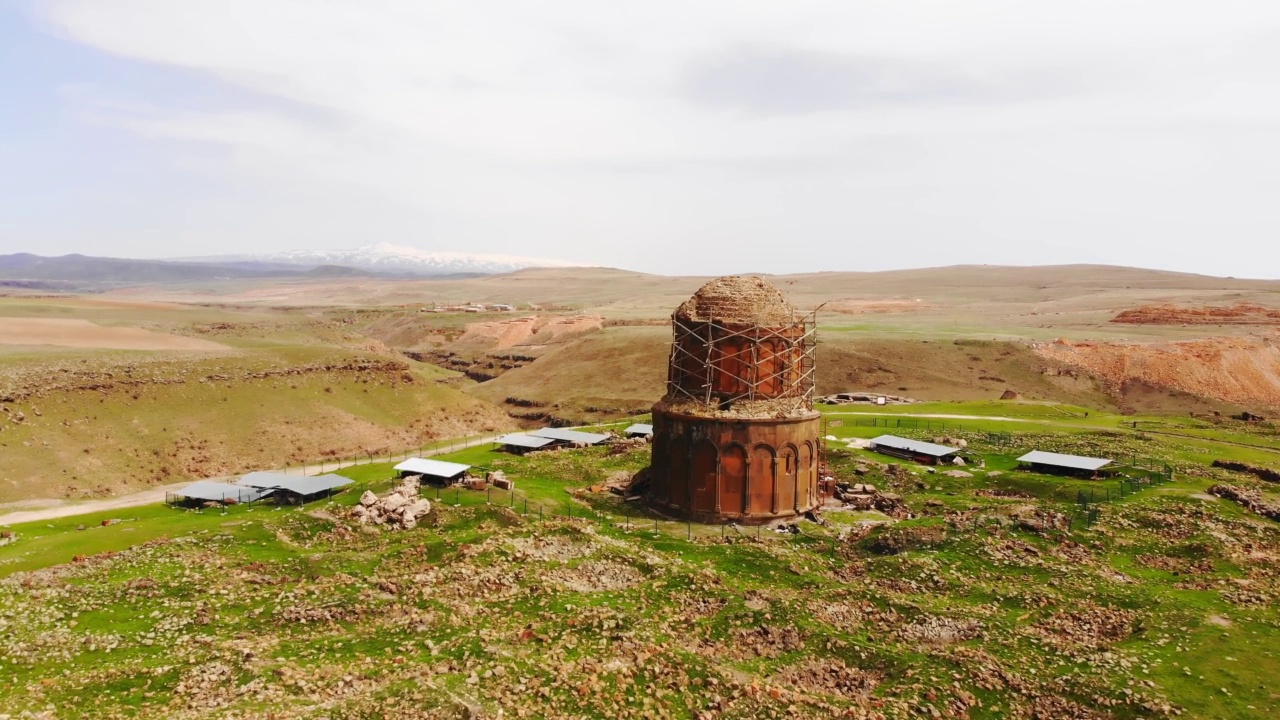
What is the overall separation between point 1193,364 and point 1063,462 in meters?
55.6

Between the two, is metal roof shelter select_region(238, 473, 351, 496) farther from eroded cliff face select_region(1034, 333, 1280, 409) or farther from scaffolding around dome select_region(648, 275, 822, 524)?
eroded cliff face select_region(1034, 333, 1280, 409)

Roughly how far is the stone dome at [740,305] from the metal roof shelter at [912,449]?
50.5 ft

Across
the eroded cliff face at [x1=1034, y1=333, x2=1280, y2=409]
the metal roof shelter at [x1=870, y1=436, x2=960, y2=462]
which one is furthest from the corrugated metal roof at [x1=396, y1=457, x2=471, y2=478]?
the eroded cliff face at [x1=1034, y1=333, x2=1280, y2=409]

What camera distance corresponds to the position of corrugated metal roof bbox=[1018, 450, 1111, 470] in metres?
40.6

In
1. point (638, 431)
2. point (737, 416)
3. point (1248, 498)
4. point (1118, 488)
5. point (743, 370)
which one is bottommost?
point (638, 431)

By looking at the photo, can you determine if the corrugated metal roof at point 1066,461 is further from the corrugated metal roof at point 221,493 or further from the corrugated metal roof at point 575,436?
the corrugated metal roof at point 221,493

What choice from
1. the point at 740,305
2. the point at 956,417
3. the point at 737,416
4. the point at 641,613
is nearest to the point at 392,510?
the point at 641,613

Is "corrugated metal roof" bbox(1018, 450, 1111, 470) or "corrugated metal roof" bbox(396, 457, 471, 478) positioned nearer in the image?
"corrugated metal roof" bbox(396, 457, 471, 478)

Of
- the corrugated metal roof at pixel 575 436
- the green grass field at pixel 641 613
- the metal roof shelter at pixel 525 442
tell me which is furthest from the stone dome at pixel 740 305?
the metal roof shelter at pixel 525 442

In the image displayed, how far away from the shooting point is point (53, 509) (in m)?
40.6

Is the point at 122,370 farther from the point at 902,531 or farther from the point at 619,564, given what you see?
the point at 902,531

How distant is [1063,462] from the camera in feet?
136

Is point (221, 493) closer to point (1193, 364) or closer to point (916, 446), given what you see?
point (916, 446)

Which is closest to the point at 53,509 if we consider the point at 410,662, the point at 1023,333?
the point at 410,662
